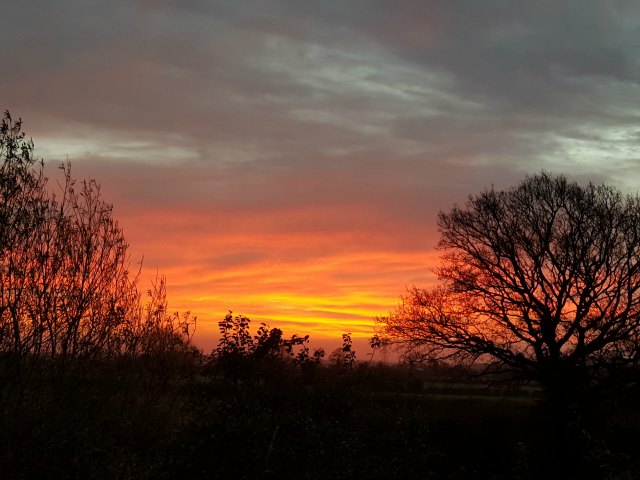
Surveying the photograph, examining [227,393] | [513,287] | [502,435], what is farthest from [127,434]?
[513,287]

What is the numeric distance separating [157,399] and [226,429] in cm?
569

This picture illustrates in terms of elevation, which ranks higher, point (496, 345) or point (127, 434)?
point (496, 345)

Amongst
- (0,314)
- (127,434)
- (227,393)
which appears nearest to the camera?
(0,314)

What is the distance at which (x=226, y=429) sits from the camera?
487 inches

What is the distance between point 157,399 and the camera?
17.4 meters

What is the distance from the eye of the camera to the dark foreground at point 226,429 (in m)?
A: 11.4

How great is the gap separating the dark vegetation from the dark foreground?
3cm

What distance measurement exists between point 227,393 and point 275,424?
342cm

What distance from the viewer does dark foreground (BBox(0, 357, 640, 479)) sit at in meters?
11.4

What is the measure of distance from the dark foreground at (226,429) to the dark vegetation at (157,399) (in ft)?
0.11

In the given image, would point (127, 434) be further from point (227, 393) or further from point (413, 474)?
point (413, 474)

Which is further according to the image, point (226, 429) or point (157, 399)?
point (157, 399)

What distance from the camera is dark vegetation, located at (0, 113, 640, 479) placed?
11430 mm

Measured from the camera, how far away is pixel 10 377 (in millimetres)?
11422
